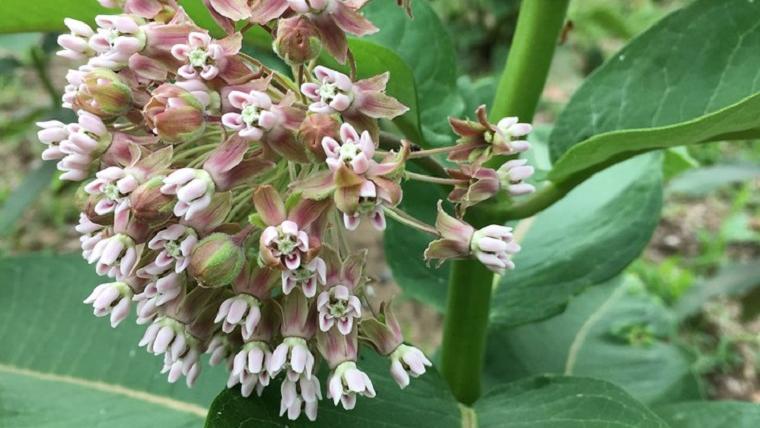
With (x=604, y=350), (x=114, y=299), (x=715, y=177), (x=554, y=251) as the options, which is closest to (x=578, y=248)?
(x=554, y=251)

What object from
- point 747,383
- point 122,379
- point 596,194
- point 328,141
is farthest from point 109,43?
point 747,383

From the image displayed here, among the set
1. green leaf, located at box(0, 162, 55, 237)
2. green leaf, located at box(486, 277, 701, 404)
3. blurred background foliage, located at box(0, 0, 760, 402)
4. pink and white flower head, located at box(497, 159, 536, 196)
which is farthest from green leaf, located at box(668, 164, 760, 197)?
pink and white flower head, located at box(497, 159, 536, 196)

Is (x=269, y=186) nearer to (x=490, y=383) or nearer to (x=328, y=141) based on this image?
(x=328, y=141)

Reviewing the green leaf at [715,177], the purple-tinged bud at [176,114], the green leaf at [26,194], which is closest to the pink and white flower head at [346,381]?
the purple-tinged bud at [176,114]

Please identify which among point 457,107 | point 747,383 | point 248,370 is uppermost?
point 457,107

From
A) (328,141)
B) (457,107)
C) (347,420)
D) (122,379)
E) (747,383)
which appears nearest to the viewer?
(328,141)

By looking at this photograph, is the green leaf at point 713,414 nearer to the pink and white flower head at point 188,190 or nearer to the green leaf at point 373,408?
the green leaf at point 373,408
